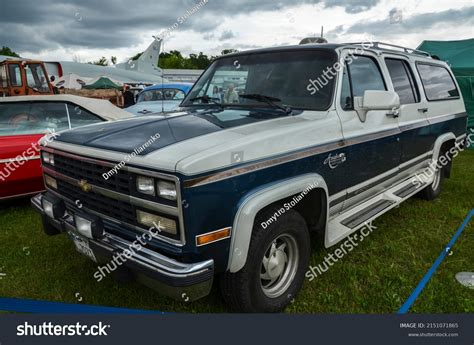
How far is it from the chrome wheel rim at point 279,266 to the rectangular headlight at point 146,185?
947mm

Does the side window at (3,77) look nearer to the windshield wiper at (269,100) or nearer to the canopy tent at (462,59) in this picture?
the windshield wiper at (269,100)

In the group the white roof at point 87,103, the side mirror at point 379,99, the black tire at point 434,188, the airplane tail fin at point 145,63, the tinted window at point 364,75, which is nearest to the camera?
the side mirror at point 379,99

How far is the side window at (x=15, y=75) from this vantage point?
14.0 m

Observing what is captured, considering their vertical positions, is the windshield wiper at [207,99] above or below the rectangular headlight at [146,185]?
above

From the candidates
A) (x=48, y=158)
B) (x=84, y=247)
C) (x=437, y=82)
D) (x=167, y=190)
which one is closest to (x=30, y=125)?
(x=48, y=158)

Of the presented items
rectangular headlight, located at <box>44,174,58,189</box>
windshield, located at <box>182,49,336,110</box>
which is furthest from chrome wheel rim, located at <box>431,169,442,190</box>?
rectangular headlight, located at <box>44,174,58,189</box>

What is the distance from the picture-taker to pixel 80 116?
5.44 meters

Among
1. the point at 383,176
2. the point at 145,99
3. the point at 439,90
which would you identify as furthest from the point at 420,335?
the point at 145,99

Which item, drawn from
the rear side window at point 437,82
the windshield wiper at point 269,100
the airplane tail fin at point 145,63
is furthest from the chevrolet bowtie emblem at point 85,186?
the airplane tail fin at point 145,63

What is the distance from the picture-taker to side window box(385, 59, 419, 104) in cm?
415

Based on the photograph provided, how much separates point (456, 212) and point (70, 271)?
15.4ft

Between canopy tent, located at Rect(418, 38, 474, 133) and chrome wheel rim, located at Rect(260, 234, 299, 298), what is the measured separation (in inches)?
414

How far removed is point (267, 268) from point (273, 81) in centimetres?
172

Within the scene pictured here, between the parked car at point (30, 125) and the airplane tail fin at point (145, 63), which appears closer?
the parked car at point (30, 125)
